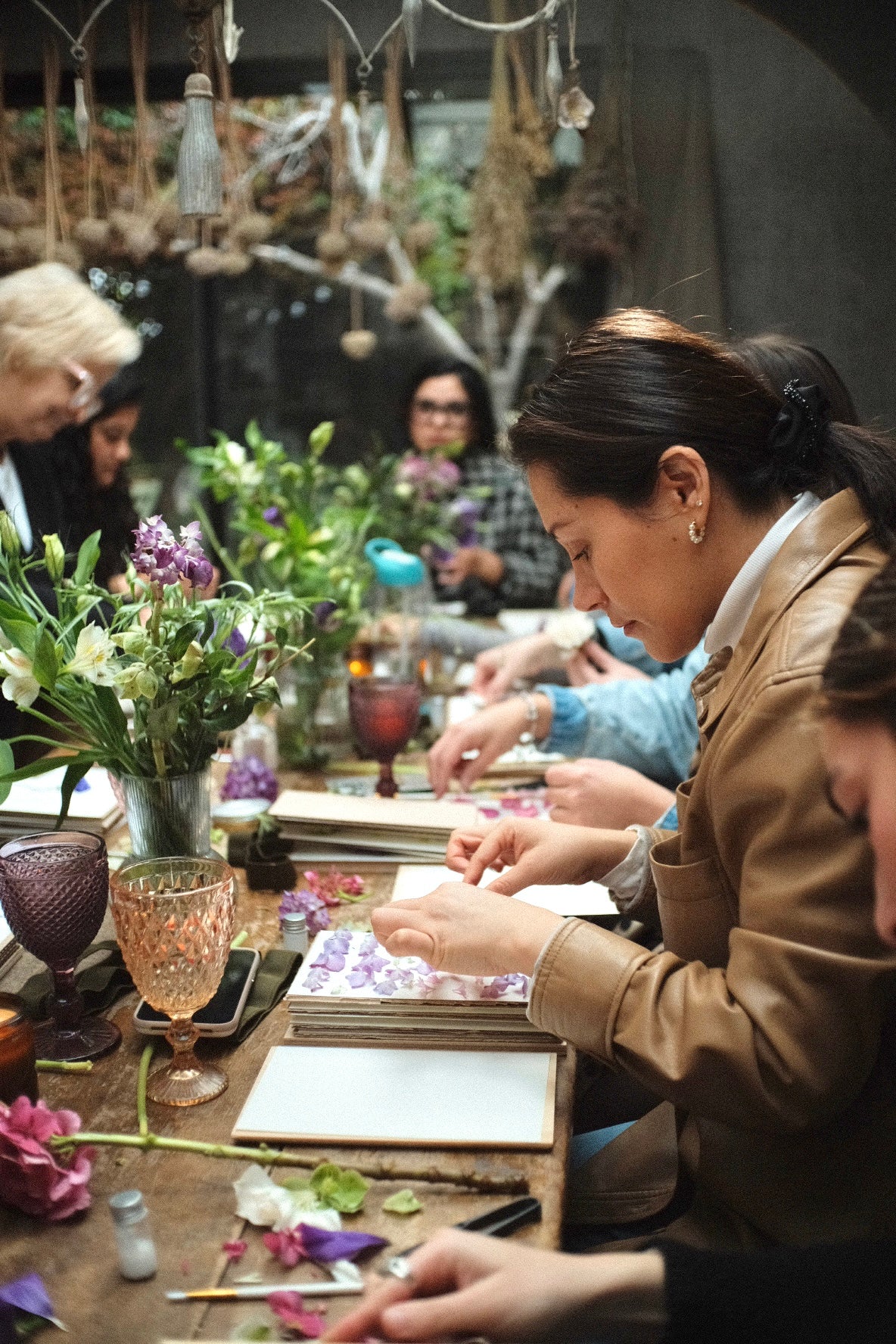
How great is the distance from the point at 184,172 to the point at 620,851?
1.06 meters

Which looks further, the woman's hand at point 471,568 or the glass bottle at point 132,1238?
the woman's hand at point 471,568

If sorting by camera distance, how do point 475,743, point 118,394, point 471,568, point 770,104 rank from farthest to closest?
point 471,568 < point 118,394 < point 770,104 < point 475,743

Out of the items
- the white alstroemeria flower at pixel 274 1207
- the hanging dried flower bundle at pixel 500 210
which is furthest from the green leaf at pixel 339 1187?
the hanging dried flower bundle at pixel 500 210

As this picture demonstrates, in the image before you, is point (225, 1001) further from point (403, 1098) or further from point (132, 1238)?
point (132, 1238)

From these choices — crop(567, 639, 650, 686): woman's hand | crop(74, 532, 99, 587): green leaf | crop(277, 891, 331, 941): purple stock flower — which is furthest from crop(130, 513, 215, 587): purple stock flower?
crop(567, 639, 650, 686): woman's hand

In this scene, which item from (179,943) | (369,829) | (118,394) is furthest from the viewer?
(118,394)

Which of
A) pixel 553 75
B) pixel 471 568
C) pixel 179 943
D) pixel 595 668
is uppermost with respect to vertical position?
pixel 553 75

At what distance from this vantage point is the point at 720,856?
109 centimetres

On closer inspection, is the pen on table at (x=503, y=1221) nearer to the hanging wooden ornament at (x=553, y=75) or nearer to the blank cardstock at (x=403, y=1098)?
the blank cardstock at (x=403, y=1098)

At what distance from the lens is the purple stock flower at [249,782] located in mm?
1789

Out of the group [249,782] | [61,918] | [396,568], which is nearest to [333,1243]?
[61,918]

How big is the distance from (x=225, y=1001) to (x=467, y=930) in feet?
0.84

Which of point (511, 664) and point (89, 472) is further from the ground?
point (89, 472)

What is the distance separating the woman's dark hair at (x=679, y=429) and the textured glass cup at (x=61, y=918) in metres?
0.63
